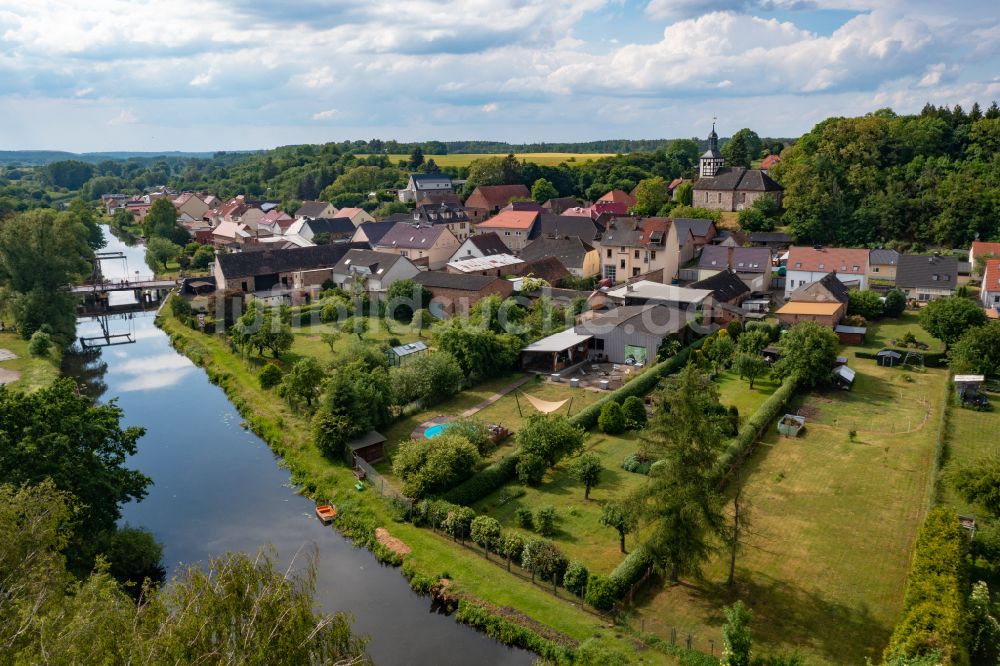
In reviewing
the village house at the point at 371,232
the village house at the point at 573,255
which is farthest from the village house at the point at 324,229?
the village house at the point at 573,255

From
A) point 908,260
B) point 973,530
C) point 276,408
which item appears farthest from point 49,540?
point 908,260

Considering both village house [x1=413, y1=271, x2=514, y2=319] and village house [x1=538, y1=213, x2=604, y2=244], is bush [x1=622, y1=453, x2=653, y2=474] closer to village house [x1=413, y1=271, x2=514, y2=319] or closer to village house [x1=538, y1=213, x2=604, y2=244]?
village house [x1=413, y1=271, x2=514, y2=319]

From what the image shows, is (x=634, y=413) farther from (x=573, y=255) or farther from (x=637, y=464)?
(x=573, y=255)

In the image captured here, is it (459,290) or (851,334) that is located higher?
(459,290)

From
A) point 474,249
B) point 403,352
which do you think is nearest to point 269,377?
point 403,352

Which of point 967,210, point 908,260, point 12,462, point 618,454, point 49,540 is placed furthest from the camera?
point 967,210

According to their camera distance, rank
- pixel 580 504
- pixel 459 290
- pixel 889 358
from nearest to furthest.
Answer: pixel 580 504, pixel 889 358, pixel 459 290

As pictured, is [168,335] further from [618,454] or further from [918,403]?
[918,403]
